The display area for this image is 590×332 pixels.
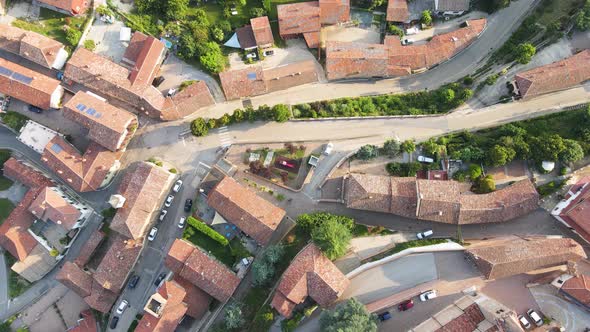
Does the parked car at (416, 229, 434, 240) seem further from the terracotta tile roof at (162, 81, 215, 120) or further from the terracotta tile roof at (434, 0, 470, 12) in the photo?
the terracotta tile roof at (162, 81, 215, 120)

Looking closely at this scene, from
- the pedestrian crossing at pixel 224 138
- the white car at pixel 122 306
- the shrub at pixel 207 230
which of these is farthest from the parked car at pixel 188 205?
the white car at pixel 122 306

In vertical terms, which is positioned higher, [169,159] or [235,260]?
[169,159]

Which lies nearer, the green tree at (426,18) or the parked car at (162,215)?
the parked car at (162,215)

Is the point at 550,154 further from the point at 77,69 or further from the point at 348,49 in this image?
the point at 77,69

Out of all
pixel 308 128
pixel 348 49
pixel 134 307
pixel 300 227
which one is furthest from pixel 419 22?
pixel 134 307

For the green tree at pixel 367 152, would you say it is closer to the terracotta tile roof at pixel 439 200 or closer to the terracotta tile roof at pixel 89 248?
the terracotta tile roof at pixel 439 200

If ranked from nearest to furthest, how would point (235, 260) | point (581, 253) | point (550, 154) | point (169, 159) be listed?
point (581, 253) < point (550, 154) < point (235, 260) < point (169, 159)
